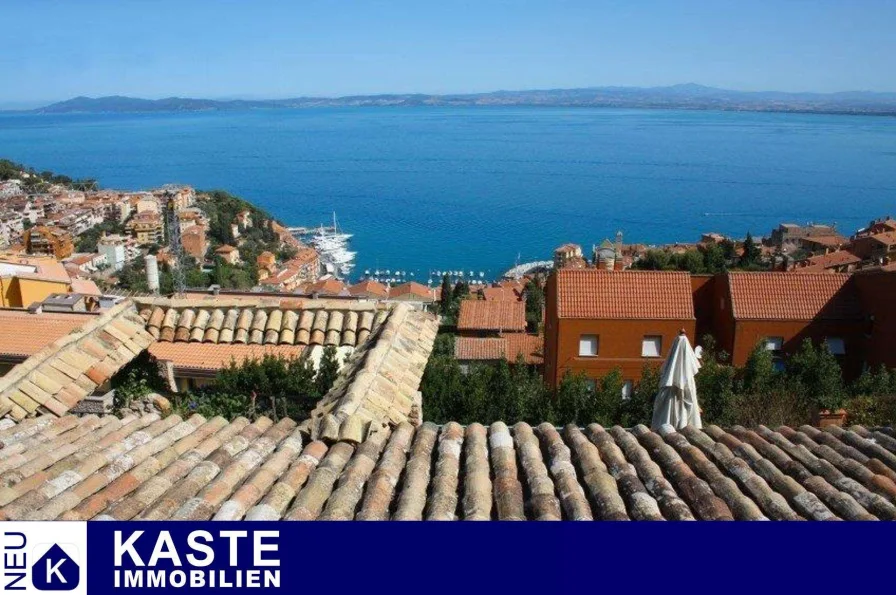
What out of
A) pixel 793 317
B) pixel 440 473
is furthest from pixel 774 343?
pixel 440 473

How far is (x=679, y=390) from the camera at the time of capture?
627 centimetres

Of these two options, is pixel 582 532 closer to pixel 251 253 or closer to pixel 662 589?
pixel 662 589

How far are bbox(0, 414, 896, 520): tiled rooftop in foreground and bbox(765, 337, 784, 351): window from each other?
14.0 metres

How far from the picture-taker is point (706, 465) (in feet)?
10.7

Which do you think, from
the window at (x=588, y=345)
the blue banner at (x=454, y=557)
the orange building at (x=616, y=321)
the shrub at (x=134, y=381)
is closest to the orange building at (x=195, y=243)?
the orange building at (x=616, y=321)

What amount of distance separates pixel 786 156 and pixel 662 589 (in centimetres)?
14333

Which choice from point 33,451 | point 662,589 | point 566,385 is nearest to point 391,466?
point 662,589

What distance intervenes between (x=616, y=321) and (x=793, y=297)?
4.43 m

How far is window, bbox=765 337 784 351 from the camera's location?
17.0 metres

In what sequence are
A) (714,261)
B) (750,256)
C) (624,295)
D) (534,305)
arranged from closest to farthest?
1. (624,295)
2. (534,305)
3. (714,261)
4. (750,256)

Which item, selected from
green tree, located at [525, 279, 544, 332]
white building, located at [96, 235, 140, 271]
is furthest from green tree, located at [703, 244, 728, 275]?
white building, located at [96, 235, 140, 271]

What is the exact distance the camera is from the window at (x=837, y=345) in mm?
17016

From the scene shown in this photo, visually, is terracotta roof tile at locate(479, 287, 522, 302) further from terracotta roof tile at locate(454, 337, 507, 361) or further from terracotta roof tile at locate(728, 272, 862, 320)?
terracotta roof tile at locate(728, 272, 862, 320)

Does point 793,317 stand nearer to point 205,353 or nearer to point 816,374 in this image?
point 816,374
